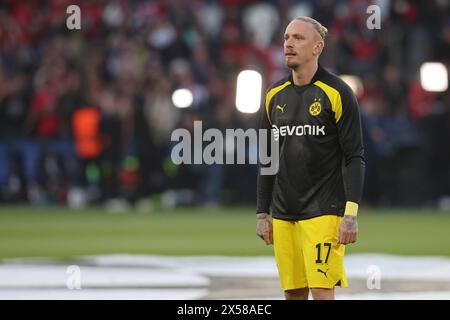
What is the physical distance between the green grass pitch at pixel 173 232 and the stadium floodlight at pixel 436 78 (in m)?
2.63

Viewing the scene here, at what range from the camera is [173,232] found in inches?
682

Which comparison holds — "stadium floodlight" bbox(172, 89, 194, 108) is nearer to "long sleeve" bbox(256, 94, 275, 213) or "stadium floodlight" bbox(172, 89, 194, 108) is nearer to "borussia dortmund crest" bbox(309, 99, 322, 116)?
"long sleeve" bbox(256, 94, 275, 213)

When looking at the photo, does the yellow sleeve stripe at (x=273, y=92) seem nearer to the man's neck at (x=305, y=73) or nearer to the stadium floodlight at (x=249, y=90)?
the man's neck at (x=305, y=73)

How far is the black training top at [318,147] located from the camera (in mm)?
6984

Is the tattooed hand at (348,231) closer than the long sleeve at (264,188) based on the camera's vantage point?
Yes

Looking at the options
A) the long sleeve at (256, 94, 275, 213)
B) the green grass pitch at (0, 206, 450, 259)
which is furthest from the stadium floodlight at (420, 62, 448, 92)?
the long sleeve at (256, 94, 275, 213)

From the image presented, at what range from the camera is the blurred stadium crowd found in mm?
22750

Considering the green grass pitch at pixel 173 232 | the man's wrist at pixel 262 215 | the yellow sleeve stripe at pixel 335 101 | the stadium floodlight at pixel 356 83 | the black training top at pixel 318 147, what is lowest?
the green grass pitch at pixel 173 232

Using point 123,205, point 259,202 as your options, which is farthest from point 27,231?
point 259,202

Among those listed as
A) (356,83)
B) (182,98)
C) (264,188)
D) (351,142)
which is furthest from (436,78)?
(351,142)

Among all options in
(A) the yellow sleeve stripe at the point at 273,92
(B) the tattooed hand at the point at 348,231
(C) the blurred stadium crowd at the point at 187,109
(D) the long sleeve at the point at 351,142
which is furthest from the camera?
(C) the blurred stadium crowd at the point at 187,109

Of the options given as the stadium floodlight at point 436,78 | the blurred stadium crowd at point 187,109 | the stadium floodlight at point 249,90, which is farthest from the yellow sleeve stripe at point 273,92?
the stadium floodlight at point 436,78

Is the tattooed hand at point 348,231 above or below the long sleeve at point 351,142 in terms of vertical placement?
below
